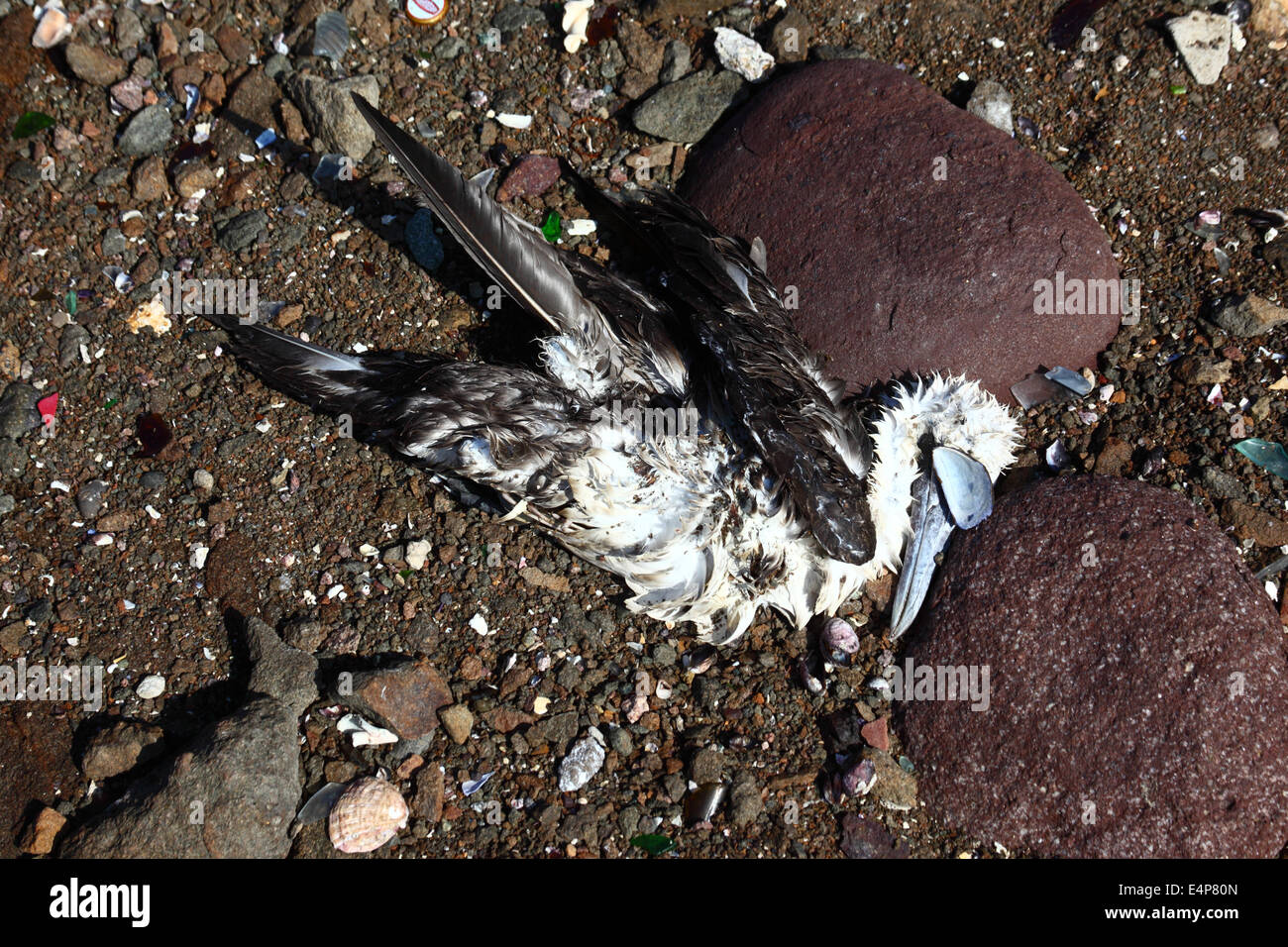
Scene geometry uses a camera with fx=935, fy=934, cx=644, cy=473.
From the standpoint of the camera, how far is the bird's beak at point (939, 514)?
3.54m

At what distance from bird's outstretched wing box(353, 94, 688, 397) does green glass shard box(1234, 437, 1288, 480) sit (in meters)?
2.24

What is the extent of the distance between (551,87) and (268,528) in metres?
2.44

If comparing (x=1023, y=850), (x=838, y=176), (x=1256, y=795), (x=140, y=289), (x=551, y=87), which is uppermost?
(x=551, y=87)

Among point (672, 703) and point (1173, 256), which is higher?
point (1173, 256)

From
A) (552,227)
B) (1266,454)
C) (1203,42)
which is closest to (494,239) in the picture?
(552,227)

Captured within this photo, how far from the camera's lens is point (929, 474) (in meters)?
3.63

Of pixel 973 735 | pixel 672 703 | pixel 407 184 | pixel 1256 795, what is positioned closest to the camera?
pixel 1256 795

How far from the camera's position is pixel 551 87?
4465mm

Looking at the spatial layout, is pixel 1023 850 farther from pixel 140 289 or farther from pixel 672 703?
pixel 140 289

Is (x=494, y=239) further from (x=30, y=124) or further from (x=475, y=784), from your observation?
(x=30, y=124)

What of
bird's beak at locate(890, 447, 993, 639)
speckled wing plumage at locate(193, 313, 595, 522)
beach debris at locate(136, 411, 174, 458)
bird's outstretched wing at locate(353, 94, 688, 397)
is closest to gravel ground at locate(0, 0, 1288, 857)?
beach debris at locate(136, 411, 174, 458)

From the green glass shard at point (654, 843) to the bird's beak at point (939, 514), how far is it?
3.71 ft

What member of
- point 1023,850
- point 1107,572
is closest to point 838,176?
point 1107,572

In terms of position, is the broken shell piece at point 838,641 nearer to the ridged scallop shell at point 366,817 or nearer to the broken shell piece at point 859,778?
the broken shell piece at point 859,778
